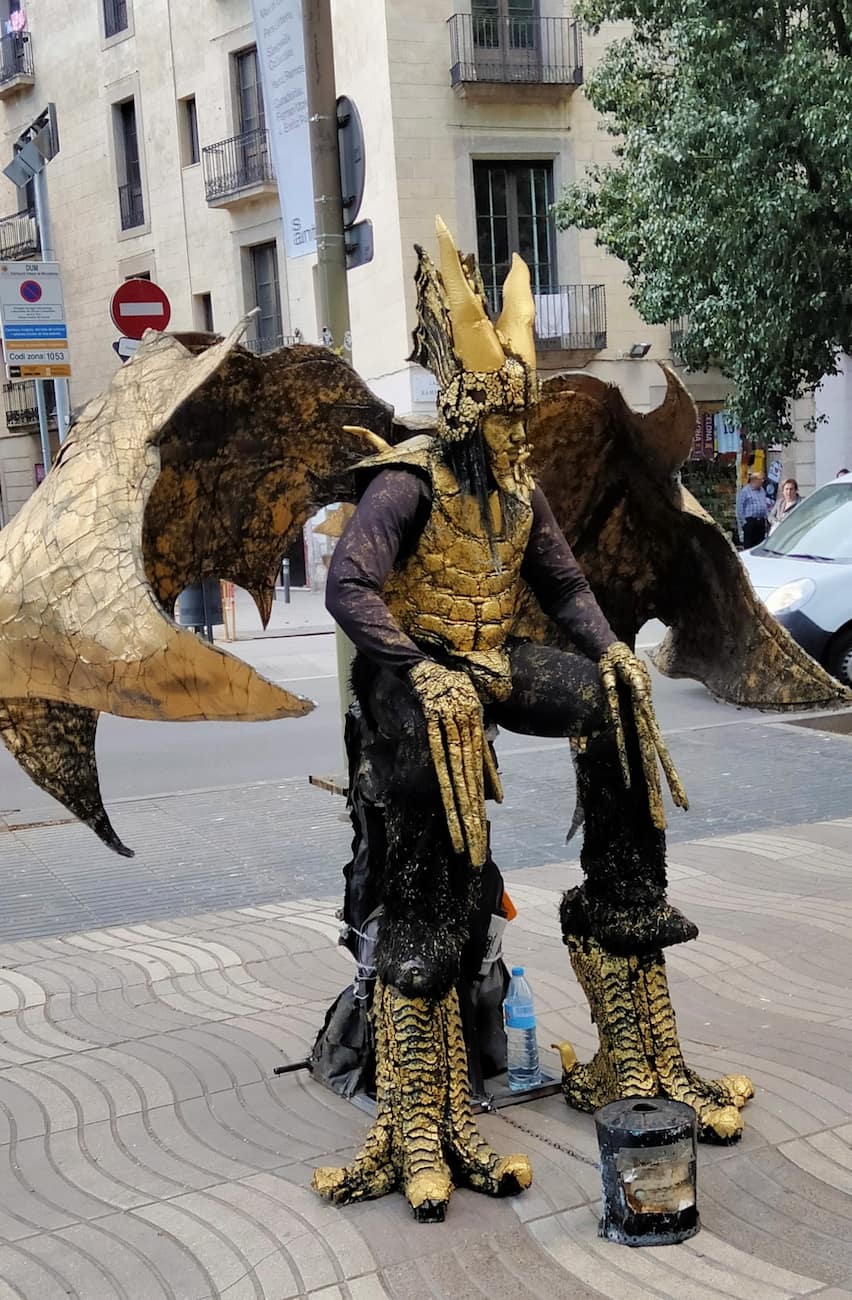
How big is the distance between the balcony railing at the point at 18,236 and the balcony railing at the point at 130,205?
2.85 metres

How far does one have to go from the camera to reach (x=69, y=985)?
4734 mm

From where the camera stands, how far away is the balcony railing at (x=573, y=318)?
65.9ft

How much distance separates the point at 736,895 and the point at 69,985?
267cm

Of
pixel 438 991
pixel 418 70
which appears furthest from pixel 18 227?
pixel 438 991

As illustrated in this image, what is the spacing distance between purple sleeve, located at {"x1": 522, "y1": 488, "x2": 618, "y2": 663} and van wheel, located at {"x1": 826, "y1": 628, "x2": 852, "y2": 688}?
6.98 m

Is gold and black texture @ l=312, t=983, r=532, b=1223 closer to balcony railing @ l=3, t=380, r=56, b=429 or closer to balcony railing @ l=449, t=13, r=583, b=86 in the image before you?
balcony railing @ l=449, t=13, r=583, b=86

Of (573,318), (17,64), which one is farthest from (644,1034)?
(17,64)

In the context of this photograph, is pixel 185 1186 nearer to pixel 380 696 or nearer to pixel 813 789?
pixel 380 696

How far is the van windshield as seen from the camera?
10.2 meters

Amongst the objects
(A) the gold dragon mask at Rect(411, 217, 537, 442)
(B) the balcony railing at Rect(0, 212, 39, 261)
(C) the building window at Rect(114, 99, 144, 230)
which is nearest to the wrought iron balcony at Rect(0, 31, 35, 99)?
(B) the balcony railing at Rect(0, 212, 39, 261)

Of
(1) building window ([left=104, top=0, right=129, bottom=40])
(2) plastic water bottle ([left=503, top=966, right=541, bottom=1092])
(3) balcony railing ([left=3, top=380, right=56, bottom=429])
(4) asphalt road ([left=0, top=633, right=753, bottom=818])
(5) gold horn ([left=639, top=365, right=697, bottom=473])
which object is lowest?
(4) asphalt road ([left=0, top=633, right=753, bottom=818])

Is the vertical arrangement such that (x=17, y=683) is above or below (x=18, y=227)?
below

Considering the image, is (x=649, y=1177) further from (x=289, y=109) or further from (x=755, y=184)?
(x=755, y=184)

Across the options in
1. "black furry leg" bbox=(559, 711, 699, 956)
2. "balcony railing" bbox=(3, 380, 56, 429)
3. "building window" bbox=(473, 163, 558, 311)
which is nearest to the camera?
"black furry leg" bbox=(559, 711, 699, 956)
